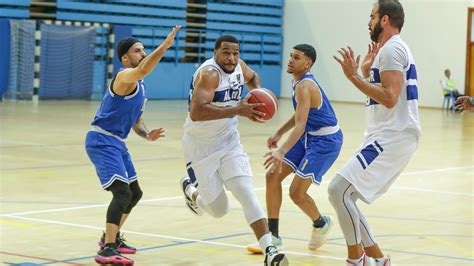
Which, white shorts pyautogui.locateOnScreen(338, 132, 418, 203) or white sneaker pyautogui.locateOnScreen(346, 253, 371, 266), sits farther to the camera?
white sneaker pyautogui.locateOnScreen(346, 253, 371, 266)

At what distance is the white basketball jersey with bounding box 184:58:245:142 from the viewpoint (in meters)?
6.82

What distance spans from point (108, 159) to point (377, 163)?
6.92ft

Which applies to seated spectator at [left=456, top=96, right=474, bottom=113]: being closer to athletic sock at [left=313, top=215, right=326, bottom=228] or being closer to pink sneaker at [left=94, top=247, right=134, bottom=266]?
athletic sock at [left=313, top=215, right=326, bottom=228]

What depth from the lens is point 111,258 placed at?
21.5 feet

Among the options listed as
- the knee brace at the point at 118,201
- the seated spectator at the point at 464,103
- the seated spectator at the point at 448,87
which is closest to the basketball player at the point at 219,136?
the knee brace at the point at 118,201

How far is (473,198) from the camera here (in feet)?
35.5

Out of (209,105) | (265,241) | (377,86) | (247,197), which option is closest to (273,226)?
(247,197)

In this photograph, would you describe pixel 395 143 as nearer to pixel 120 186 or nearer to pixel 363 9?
pixel 120 186

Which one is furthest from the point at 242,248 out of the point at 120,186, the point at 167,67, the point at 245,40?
the point at 245,40

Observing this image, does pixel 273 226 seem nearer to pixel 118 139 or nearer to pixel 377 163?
pixel 118 139

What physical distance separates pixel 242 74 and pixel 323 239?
5.17 ft

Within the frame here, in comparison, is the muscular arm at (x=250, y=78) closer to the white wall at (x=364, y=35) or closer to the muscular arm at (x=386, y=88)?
the muscular arm at (x=386, y=88)

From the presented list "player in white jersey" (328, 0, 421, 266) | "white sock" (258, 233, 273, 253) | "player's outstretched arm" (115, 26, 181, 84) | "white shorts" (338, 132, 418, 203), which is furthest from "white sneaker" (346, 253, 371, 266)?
"player's outstretched arm" (115, 26, 181, 84)

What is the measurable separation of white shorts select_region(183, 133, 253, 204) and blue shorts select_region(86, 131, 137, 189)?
550 millimetres
